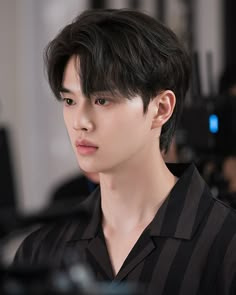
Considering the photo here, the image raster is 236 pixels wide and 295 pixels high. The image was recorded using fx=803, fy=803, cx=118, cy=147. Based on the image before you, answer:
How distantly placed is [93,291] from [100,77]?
0.70 metres

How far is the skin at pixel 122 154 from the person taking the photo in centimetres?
152

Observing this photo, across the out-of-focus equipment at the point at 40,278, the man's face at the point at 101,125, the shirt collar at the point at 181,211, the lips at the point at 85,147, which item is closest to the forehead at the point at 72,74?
the man's face at the point at 101,125

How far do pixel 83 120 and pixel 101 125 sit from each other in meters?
0.04

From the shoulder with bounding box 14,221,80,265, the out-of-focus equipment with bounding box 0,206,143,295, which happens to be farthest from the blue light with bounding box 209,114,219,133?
the out-of-focus equipment with bounding box 0,206,143,295

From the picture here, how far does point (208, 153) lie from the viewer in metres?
2.33

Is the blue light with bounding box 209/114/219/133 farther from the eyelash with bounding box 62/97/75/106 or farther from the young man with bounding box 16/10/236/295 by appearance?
the eyelash with bounding box 62/97/75/106

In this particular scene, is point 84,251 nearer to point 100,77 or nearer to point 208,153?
point 100,77

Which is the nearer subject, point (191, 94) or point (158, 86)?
point (158, 86)

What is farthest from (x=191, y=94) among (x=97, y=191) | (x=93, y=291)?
(x=93, y=291)

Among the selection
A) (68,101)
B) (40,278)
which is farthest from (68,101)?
(40,278)

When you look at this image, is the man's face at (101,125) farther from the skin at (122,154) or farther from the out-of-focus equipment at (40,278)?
the out-of-focus equipment at (40,278)

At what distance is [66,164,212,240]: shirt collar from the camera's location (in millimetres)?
1578

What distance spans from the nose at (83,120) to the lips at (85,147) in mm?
27

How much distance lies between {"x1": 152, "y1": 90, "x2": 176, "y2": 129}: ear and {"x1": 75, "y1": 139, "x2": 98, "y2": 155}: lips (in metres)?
0.16
